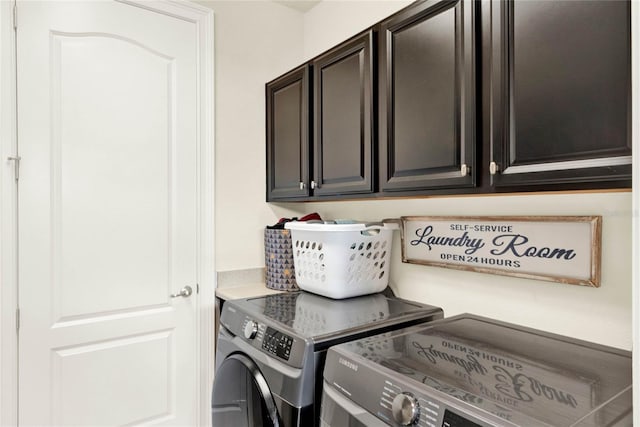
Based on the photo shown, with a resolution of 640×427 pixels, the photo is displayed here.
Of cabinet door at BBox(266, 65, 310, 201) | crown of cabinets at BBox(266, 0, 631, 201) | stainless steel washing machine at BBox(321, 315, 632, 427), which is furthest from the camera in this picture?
cabinet door at BBox(266, 65, 310, 201)

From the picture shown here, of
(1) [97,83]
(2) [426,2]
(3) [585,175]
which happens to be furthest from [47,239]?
(3) [585,175]

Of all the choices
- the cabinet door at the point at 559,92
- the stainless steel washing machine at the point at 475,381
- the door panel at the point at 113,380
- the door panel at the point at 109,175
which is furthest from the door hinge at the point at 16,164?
the cabinet door at the point at 559,92

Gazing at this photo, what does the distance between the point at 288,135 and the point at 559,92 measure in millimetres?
1344

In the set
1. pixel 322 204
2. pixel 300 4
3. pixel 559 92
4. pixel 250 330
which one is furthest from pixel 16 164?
pixel 559 92

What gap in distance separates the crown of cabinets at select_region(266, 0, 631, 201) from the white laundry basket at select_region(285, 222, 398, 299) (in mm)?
186

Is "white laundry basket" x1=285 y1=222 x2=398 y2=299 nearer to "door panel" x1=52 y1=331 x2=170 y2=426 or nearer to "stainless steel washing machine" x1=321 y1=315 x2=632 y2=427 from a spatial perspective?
"stainless steel washing machine" x1=321 y1=315 x2=632 y2=427

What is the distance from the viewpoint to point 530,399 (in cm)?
86

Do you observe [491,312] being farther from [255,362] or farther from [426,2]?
[426,2]

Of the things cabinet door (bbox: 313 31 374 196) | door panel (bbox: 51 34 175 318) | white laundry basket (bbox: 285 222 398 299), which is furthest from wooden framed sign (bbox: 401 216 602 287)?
door panel (bbox: 51 34 175 318)

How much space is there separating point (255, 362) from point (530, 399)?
2.94ft

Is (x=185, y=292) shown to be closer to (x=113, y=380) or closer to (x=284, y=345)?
(x=113, y=380)

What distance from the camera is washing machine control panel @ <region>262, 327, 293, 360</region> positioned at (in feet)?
4.19

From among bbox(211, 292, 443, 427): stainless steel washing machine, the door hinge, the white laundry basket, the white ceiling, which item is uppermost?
the white ceiling

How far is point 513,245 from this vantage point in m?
1.41
